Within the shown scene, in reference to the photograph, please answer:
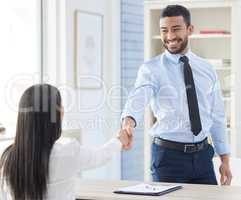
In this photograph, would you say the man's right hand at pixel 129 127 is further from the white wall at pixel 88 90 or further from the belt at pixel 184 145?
the white wall at pixel 88 90

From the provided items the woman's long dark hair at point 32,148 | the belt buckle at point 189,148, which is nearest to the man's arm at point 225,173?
the belt buckle at point 189,148

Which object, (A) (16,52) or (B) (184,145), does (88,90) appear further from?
(B) (184,145)

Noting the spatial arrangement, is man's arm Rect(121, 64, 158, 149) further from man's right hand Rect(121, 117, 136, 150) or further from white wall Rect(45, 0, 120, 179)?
white wall Rect(45, 0, 120, 179)

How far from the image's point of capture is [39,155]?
2.42m

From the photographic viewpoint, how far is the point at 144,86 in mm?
Answer: 3379

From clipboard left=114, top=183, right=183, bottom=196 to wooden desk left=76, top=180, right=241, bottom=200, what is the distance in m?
0.03

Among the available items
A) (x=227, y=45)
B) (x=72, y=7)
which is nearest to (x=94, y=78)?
(x=72, y=7)

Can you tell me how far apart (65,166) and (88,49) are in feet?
9.82

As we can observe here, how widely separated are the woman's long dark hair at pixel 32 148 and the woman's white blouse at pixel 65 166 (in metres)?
0.03

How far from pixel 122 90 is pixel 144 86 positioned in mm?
2519

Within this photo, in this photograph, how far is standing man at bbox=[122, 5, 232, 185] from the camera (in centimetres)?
327

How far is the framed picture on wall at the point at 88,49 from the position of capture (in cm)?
521

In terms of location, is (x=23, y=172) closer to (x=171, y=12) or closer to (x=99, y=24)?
(x=171, y=12)

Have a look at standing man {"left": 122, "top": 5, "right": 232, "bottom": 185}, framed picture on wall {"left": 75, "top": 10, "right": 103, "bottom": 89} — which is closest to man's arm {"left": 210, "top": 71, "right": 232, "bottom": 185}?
standing man {"left": 122, "top": 5, "right": 232, "bottom": 185}
